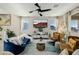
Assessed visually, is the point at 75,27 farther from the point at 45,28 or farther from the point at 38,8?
the point at 38,8

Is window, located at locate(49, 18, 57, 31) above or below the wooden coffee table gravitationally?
above

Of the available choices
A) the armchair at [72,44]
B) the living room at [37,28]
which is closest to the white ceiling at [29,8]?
the living room at [37,28]

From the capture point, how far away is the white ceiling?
180 cm

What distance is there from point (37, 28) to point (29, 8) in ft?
1.00

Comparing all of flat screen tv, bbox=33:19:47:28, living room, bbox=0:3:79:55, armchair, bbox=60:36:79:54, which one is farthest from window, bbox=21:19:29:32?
armchair, bbox=60:36:79:54

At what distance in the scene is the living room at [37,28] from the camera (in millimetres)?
1806

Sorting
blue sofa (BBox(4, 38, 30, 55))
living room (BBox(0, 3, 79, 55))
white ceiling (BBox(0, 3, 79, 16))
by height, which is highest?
white ceiling (BBox(0, 3, 79, 16))

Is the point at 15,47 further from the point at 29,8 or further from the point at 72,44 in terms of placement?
the point at 72,44

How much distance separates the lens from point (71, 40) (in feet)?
5.86

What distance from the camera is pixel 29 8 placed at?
5.95ft

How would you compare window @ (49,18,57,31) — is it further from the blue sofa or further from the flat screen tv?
the blue sofa

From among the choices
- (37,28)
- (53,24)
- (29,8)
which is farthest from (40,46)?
(29,8)

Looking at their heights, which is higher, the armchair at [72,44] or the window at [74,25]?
the window at [74,25]

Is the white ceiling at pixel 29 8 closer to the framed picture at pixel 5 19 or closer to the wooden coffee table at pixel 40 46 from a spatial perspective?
the framed picture at pixel 5 19
